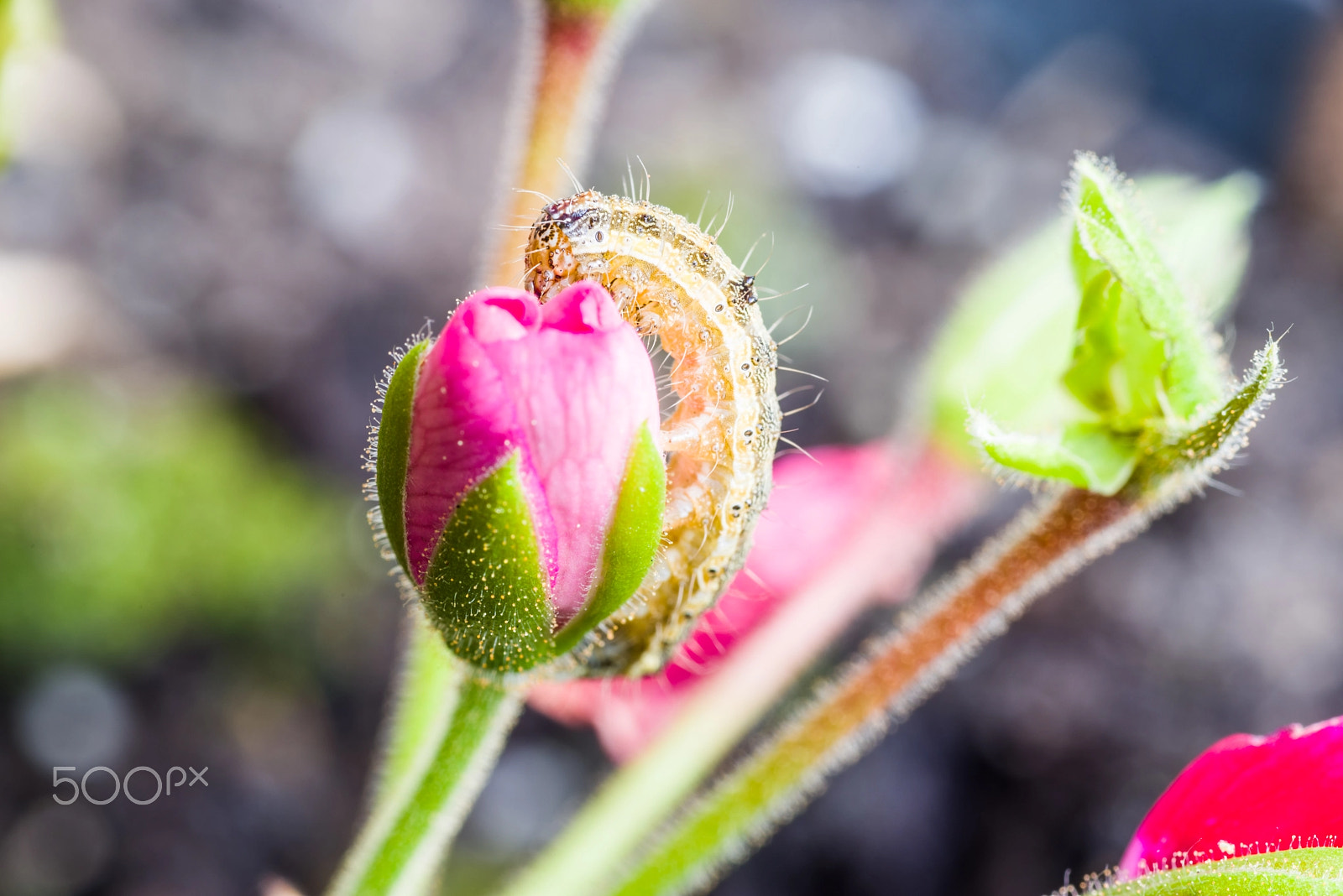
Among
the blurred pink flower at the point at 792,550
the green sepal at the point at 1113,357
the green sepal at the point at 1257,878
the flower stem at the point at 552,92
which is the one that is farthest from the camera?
the blurred pink flower at the point at 792,550

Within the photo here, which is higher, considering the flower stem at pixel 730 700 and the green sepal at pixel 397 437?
the green sepal at pixel 397 437

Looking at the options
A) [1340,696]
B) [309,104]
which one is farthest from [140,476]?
[1340,696]

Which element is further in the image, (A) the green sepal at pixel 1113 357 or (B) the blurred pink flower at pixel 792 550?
(B) the blurred pink flower at pixel 792 550

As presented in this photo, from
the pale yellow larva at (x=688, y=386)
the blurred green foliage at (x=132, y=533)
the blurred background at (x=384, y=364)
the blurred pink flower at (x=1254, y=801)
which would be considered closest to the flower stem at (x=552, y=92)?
the pale yellow larva at (x=688, y=386)

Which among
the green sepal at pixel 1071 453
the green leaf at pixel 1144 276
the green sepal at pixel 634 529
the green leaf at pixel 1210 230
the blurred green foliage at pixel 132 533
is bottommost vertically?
the blurred green foliage at pixel 132 533

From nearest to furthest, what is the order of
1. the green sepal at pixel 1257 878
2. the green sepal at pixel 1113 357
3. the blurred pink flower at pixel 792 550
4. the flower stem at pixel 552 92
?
the green sepal at pixel 1257 878 < the green sepal at pixel 1113 357 < the flower stem at pixel 552 92 < the blurred pink flower at pixel 792 550

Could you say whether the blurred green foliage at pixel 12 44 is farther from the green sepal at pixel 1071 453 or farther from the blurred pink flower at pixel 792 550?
the green sepal at pixel 1071 453

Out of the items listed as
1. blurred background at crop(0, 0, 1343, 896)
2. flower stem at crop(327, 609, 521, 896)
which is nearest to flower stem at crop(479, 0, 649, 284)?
flower stem at crop(327, 609, 521, 896)
